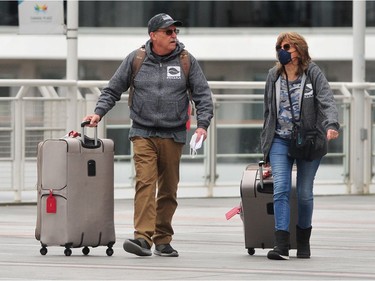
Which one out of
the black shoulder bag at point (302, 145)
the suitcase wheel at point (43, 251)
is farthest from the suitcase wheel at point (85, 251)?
the black shoulder bag at point (302, 145)

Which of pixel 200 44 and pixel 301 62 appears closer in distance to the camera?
pixel 301 62

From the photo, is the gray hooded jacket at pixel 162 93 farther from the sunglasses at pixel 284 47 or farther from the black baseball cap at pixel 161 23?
the sunglasses at pixel 284 47

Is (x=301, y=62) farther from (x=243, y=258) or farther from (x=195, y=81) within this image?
(x=243, y=258)

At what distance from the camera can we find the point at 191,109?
10.9 m

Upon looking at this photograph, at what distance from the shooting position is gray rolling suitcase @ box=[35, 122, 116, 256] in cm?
1055

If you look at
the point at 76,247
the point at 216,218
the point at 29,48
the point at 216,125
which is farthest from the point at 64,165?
the point at 29,48

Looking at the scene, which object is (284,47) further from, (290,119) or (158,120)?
(158,120)

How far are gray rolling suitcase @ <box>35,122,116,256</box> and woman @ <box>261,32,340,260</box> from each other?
1.19 meters

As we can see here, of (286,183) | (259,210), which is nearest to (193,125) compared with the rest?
(259,210)

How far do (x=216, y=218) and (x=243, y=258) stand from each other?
4.94 metres

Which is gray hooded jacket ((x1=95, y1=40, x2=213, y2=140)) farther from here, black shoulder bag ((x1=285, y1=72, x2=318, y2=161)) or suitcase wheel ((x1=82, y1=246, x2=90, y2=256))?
suitcase wheel ((x1=82, y1=246, x2=90, y2=256))

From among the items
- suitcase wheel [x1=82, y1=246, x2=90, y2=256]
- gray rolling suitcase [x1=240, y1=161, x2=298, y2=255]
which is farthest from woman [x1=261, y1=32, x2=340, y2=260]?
suitcase wheel [x1=82, y1=246, x2=90, y2=256]

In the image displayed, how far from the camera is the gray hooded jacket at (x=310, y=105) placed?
10438 mm

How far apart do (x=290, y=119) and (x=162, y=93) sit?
93cm
